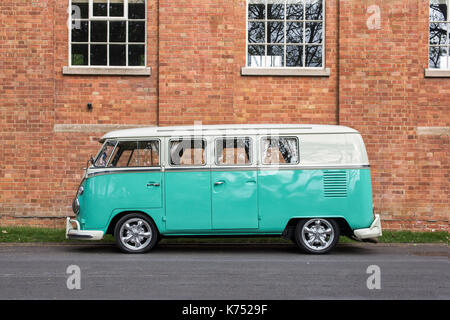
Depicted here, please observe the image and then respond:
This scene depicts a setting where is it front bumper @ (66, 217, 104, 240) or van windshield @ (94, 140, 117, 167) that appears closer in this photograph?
front bumper @ (66, 217, 104, 240)

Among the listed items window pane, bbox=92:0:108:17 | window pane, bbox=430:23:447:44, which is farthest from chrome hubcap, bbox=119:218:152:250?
window pane, bbox=430:23:447:44

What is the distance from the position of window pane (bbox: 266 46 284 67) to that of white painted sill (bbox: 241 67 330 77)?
0.95 ft

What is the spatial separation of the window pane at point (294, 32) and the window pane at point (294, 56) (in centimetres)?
17

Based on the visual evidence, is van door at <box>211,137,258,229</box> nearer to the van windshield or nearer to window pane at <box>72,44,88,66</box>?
the van windshield

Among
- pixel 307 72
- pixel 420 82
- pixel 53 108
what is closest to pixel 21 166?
pixel 53 108

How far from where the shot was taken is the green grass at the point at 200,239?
11.7 meters

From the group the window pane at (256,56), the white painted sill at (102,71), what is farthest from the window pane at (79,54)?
the window pane at (256,56)

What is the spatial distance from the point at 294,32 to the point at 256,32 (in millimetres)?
937

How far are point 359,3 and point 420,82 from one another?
241 cm

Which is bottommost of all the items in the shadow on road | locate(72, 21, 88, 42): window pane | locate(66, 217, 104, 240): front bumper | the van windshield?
the shadow on road

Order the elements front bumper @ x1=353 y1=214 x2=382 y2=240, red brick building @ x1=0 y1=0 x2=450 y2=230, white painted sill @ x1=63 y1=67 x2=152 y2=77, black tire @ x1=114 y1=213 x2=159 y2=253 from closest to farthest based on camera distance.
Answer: front bumper @ x1=353 y1=214 x2=382 y2=240
black tire @ x1=114 y1=213 x2=159 y2=253
red brick building @ x1=0 y1=0 x2=450 y2=230
white painted sill @ x1=63 y1=67 x2=152 y2=77

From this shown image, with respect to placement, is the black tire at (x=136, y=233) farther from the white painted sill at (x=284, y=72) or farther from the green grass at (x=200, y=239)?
the white painted sill at (x=284, y=72)

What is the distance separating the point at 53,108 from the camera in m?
13.6

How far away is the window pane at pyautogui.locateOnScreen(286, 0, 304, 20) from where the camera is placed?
14039 millimetres
